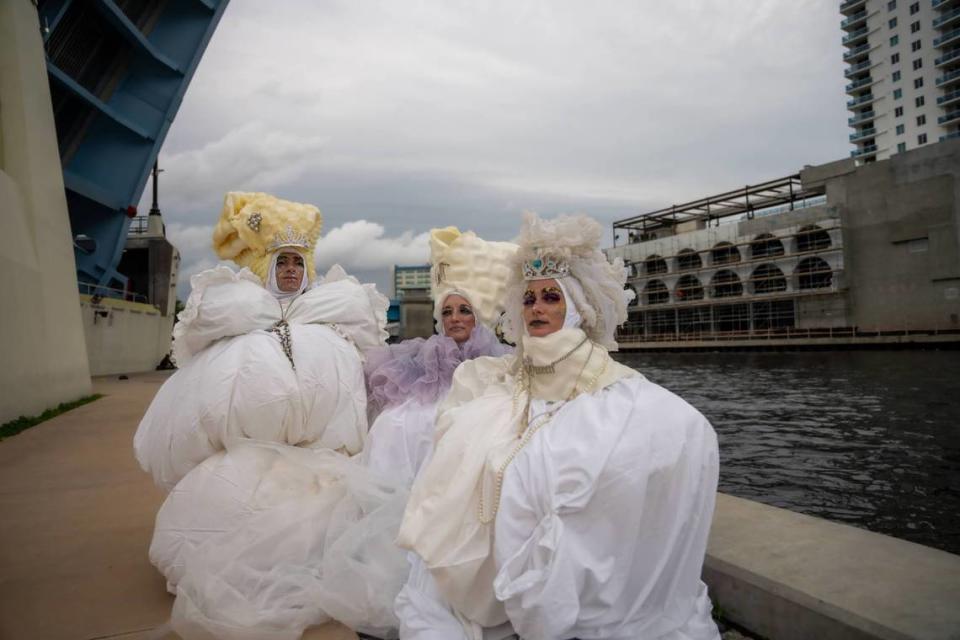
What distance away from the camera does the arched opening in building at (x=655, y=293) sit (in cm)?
4417

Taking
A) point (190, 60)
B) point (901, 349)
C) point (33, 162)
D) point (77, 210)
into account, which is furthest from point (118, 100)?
point (901, 349)

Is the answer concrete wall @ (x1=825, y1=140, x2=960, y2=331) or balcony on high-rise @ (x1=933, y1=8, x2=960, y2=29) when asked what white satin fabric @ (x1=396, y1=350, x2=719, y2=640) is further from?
balcony on high-rise @ (x1=933, y1=8, x2=960, y2=29)

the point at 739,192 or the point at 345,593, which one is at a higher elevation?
the point at 739,192

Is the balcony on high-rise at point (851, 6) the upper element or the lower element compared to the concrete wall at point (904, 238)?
upper

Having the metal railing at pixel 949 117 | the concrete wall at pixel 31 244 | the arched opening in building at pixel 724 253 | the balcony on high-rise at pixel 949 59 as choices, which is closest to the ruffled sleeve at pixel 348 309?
the concrete wall at pixel 31 244

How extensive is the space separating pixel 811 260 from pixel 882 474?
34043mm

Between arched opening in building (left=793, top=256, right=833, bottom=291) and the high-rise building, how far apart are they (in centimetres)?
2354

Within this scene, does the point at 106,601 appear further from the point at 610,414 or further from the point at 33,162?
the point at 33,162

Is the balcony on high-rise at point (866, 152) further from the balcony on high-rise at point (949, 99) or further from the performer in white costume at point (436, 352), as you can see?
the performer in white costume at point (436, 352)

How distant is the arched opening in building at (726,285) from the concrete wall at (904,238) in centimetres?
669

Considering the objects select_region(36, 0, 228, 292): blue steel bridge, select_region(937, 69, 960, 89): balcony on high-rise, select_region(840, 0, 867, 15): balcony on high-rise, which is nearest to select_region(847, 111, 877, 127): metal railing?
select_region(937, 69, 960, 89): balcony on high-rise

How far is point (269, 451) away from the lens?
246 cm

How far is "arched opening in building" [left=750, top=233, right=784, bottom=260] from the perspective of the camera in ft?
122

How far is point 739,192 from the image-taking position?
40.4 m
